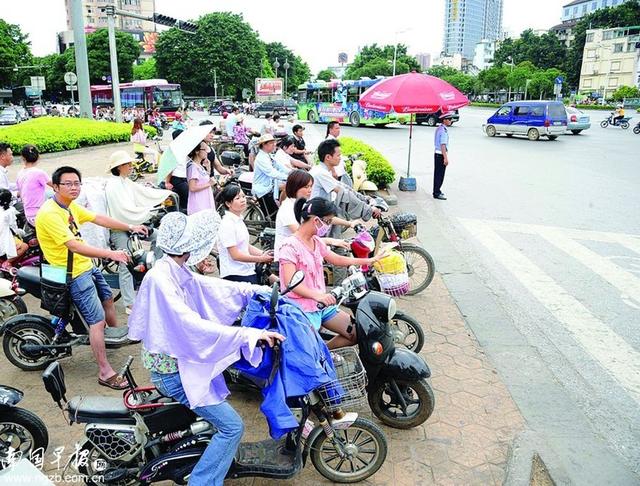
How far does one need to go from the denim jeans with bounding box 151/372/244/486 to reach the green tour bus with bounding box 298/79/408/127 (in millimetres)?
27812

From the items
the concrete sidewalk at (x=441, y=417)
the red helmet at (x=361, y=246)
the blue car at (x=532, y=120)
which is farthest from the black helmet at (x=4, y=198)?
the blue car at (x=532, y=120)

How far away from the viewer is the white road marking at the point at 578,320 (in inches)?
179

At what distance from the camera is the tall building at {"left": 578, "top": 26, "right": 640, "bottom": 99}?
71.0m

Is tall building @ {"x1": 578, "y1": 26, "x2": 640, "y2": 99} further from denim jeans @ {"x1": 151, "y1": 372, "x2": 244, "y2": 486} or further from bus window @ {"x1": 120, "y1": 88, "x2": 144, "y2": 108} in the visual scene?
denim jeans @ {"x1": 151, "y1": 372, "x2": 244, "y2": 486}

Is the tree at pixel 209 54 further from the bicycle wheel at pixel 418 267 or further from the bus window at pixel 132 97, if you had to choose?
→ the bicycle wheel at pixel 418 267

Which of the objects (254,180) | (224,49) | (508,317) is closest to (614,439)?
(508,317)

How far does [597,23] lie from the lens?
7706 cm

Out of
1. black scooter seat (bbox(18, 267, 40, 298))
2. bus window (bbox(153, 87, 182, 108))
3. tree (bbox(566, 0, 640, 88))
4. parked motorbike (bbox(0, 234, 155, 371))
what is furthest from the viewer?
tree (bbox(566, 0, 640, 88))

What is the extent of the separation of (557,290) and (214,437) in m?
5.08

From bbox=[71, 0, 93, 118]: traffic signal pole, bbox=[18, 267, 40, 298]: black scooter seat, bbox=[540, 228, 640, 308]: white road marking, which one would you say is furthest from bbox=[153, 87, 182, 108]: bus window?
bbox=[18, 267, 40, 298]: black scooter seat

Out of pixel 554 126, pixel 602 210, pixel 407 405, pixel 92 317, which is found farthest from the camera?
pixel 554 126

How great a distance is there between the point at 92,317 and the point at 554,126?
72.4 ft

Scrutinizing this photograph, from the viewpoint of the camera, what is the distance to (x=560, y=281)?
21.6 ft

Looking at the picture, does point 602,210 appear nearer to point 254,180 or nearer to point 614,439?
point 254,180
